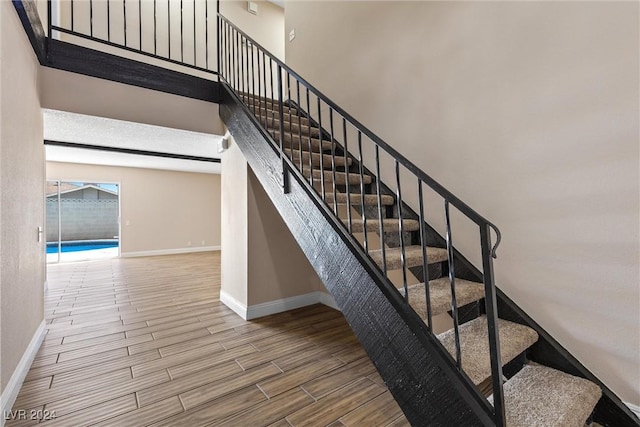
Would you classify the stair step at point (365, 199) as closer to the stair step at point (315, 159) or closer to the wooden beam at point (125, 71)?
the stair step at point (315, 159)

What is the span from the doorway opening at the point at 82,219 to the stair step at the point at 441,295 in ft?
26.9

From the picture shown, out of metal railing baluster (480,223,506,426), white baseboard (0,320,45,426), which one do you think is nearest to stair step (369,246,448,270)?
metal railing baluster (480,223,506,426)

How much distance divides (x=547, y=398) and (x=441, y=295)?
0.69m

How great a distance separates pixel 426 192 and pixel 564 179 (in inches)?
36.6

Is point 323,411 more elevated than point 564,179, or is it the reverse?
point 564,179

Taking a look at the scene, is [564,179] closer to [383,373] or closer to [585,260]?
[585,260]

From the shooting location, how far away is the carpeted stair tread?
1.35 metres

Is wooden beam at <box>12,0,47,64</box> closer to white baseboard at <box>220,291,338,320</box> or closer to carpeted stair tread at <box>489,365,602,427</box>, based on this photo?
white baseboard at <box>220,291,338,320</box>

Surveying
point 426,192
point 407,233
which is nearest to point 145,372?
point 407,233

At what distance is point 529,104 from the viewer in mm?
1949

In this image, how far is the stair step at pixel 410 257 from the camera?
1.88 m

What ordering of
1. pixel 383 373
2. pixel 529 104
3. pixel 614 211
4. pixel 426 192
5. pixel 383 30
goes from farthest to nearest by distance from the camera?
pixel 383 30
pixel 426 192
pixel 529 104
pixel 614 211
pixel 383 373

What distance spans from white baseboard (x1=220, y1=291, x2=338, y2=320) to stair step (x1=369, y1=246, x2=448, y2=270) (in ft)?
5.31

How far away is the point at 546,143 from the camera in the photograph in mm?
1879
